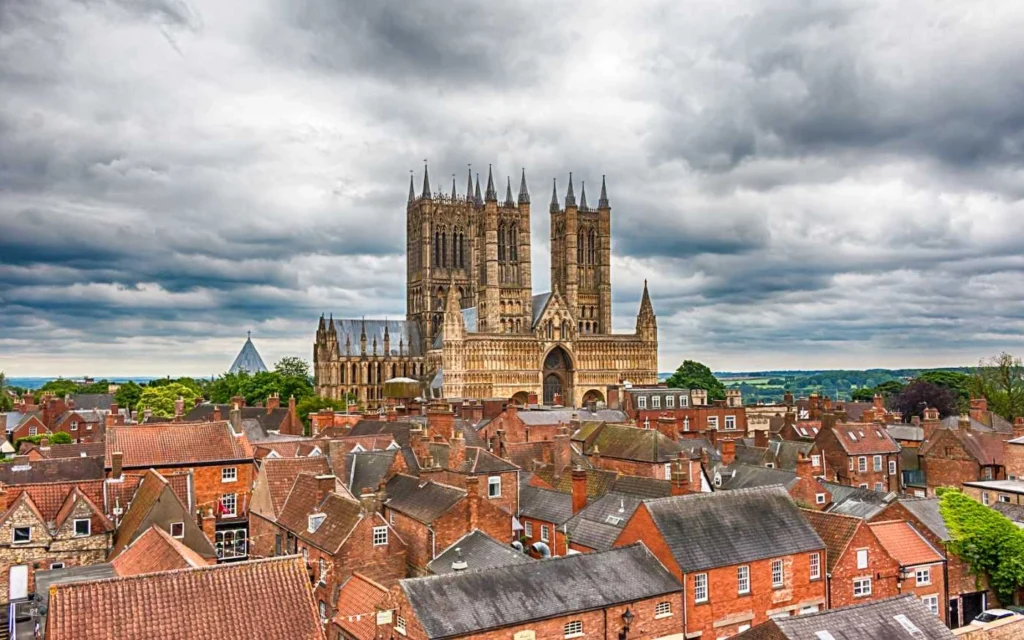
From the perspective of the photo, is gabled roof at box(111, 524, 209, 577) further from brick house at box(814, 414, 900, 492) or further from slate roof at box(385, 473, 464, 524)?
brick house at box(814, 414, 900, 492)

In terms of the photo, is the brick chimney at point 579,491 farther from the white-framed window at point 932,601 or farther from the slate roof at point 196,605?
the slate roof at point 196,605

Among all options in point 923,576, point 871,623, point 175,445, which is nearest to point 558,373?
point 175,445

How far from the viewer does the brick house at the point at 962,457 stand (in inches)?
2355

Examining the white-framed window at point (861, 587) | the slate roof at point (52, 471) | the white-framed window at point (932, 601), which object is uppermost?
the slate roof at point (52, 471)

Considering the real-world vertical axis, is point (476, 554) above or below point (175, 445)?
below

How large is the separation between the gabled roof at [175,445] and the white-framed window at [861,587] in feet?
105

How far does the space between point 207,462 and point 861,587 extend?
1317 inches

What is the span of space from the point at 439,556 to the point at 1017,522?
1222 inches

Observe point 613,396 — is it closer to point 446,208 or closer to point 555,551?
point 555,551

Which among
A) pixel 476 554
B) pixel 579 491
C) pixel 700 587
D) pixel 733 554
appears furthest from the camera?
pixel 579 491

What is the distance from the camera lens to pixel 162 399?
111250 millimetres

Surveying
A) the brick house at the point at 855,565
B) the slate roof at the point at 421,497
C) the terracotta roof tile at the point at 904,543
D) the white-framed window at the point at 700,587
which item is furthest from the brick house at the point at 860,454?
the slate roof at the point at 421,497

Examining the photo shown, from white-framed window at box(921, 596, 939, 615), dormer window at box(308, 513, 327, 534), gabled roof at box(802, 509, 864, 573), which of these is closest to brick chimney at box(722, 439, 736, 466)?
gabled roof at box(802, 509, 864, 573)

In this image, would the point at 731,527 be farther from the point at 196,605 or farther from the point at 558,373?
the point at 558,373
